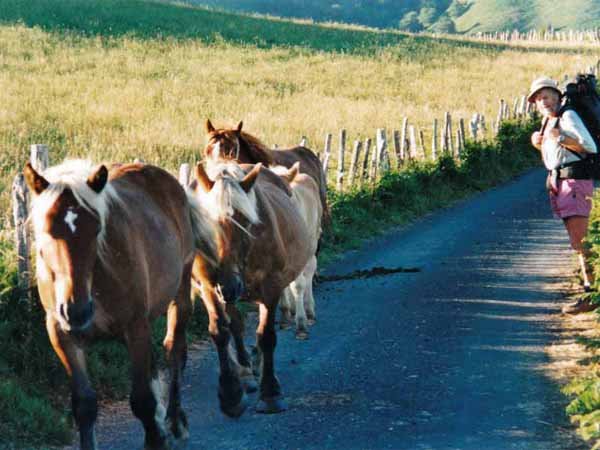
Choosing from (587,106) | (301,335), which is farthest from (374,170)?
(301,335)

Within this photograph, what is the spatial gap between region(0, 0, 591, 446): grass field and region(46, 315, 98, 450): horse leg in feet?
2.79

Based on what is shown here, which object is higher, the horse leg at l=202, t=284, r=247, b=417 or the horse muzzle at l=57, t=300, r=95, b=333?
the horse muzzle at l=57, t=300, r=95, b=333

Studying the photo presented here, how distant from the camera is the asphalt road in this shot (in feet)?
22.6

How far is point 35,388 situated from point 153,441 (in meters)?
1.41

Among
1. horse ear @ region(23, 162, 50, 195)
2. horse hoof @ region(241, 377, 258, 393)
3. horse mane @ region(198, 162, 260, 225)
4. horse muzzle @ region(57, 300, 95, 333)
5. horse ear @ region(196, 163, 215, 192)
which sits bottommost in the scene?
horse hoof @ region(241, 377, 258, 393)

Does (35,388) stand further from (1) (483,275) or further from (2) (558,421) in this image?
(1) (483,275)

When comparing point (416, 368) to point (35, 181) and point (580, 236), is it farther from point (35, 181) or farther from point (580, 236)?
point (35, 181)

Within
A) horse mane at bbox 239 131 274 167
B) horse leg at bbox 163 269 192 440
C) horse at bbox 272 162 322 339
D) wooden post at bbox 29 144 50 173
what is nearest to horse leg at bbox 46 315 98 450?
horse leg at bbox 163 269 192 440

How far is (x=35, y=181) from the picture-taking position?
215 inches

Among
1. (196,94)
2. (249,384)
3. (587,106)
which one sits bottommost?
(249,384)

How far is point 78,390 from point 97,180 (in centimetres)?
130

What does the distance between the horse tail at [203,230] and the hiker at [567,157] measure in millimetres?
4628

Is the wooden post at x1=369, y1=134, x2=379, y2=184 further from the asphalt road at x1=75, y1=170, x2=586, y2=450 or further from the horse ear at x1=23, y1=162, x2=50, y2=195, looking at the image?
the horse ear at x1=23, y1=162, x2=50, y2=195

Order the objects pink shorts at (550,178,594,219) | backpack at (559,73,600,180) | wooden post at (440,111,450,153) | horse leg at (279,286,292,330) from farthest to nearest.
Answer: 1. wooden post at (440,111,450,153)
2. pink shorts at (550,178,594,219)
3. backpack at (559,73,600,180)
4. horse leg at (279,286,292,330)
